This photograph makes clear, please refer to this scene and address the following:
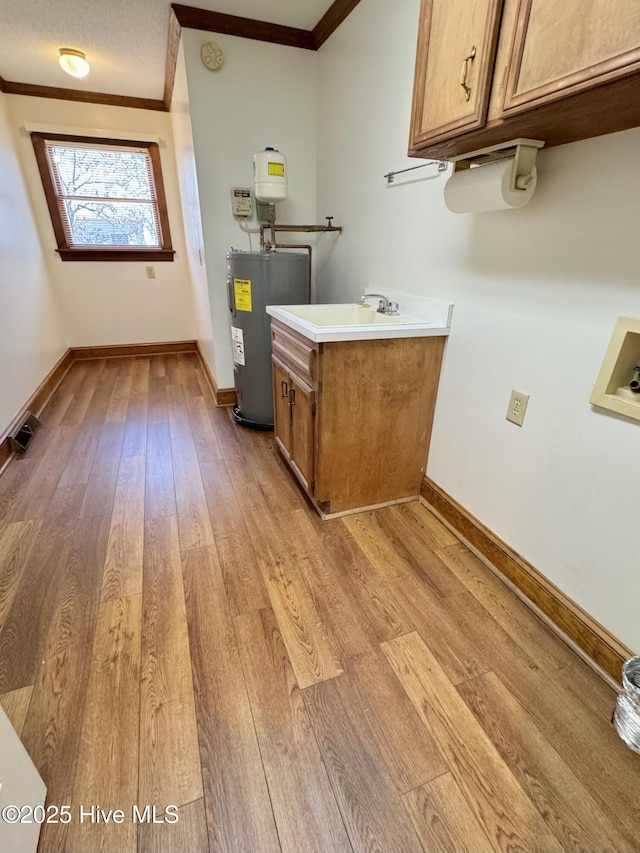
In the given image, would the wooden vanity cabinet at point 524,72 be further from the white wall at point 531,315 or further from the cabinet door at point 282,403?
the cabinet door at point 282,403

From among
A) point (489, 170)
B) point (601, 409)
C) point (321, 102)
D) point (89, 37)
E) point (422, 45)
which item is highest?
point (89, 37)

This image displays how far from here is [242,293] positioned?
238 centimetres

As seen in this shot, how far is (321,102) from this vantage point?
2455 mm

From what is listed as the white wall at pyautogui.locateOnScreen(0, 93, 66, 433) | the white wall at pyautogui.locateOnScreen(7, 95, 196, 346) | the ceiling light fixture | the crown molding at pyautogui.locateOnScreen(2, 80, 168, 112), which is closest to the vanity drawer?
the white wall at pyautogui.locateOnScreen(0, 93, 66, 433)

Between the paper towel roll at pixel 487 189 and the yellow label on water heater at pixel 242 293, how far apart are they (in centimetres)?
137

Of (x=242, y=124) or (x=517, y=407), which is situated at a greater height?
(x=242, y=124)

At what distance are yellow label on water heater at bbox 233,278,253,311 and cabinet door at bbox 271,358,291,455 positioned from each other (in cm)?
53

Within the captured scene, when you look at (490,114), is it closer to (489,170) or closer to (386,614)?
(489,170)

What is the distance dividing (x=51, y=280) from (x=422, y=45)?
12.8ft

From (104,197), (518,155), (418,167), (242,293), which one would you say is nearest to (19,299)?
(104,197)

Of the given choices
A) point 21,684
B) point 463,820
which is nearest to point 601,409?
point 463,820

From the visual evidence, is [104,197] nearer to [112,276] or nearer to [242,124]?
[112,276]

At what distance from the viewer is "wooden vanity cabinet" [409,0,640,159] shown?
698mm

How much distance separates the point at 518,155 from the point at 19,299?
326 centimetres
